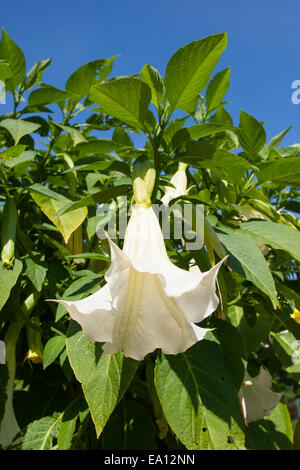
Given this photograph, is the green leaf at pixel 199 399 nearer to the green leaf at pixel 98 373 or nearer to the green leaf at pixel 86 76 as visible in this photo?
the green leaf at pixel 98 373

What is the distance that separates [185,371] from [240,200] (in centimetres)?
62

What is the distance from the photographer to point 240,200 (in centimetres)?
141

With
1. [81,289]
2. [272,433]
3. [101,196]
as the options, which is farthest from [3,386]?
[272,433]

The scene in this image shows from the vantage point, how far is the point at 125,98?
→ 90 cm

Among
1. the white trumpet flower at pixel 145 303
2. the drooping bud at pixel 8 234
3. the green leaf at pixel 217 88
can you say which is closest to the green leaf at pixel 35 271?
the drooping bud at pixel 8 234

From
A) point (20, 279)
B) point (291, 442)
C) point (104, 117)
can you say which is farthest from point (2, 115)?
point (291, 442)

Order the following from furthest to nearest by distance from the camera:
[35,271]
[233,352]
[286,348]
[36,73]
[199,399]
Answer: [286,348], [36,73], [233,352], [35,271], [199,399]

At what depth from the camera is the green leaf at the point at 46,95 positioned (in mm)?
1453

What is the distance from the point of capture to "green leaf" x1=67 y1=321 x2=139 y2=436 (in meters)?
0.87

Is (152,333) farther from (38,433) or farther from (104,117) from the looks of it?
(104,117)

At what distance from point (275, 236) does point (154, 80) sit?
515mm

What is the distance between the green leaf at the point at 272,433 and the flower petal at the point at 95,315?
55.1 inches

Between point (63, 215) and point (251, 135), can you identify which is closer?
point (63, 215)

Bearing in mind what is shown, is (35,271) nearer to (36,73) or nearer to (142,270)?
(142,270)
